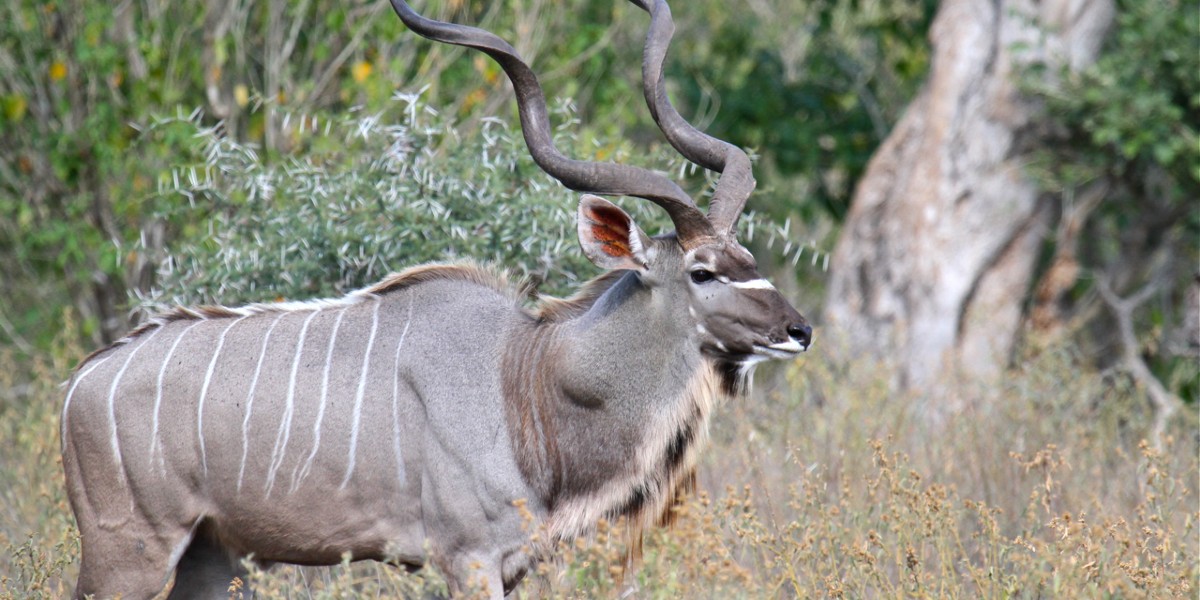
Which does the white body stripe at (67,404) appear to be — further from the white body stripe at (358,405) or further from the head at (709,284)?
the head at (709,284)

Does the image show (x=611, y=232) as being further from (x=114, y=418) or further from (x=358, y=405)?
(x=114, y=418)

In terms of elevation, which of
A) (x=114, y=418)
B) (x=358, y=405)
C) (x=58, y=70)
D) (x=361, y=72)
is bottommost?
(x=58, y=70)

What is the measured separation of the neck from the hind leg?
3.41ft

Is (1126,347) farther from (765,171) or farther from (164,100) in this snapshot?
(164,100)

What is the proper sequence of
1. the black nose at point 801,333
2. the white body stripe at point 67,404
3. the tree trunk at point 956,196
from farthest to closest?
1. the tree trunk at point 956,196
2. the white body stripe at point 67,404
3. the black nose at point 801,333

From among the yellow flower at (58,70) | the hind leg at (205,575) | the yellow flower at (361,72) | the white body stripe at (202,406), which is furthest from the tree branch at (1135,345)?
the yellow flower at (58,70)

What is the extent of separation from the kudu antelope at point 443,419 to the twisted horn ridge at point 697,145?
0.01m

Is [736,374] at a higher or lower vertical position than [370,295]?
higher

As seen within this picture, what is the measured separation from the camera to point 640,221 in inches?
194

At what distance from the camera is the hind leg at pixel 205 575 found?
400cm

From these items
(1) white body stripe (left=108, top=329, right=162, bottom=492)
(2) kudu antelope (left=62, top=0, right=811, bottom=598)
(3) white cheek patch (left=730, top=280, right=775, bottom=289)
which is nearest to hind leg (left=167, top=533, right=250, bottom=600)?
(2) kudu antelope (left=62, top=0, right=811, bottom=598)

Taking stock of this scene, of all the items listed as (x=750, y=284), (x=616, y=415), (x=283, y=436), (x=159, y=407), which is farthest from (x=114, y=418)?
(x=750, y=284)

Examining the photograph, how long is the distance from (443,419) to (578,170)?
0.76 meters

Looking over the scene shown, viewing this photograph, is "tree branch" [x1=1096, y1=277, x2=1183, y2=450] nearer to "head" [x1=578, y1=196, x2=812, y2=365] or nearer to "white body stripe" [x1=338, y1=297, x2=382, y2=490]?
"head" [x1=578, y1=196, x2=812, y2=365]
